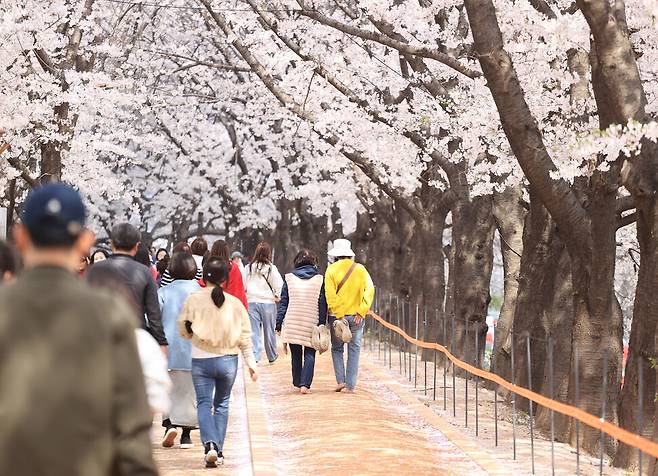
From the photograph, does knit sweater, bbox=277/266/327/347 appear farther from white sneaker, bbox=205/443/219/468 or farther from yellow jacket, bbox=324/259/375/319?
white sneaker, bbox=205/443/219/468

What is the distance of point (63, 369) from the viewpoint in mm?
3992

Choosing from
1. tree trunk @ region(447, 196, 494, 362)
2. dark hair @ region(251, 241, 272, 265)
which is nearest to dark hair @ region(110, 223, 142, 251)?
dark hair @ region(251, 241, 272, 265)

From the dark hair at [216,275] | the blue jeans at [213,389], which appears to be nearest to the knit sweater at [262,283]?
the blue jeans at [213,389]

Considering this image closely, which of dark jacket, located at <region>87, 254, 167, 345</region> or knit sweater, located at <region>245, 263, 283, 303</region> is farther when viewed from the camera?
knit sweater, located at <region>245, 263, 283, 303</region>

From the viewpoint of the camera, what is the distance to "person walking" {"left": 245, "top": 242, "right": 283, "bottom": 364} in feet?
65.2

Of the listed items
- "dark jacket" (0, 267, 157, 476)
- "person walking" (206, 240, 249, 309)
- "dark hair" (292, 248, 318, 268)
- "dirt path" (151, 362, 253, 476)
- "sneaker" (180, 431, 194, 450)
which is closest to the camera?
"dark jacket" (0, 267, 157, 476)

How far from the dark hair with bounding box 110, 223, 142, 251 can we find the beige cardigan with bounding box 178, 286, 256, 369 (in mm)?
1013

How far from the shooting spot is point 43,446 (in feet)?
13.0

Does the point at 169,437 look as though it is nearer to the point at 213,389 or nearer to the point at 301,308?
the point at 213,389

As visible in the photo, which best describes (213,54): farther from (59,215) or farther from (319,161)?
(59,215)

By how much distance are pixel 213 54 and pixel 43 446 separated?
38868 mm

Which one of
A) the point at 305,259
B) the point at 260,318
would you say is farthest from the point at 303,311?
the point at 260,318

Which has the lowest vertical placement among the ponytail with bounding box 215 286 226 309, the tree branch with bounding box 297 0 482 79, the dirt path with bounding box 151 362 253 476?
the dirt path with bounding box 151 362 253 476

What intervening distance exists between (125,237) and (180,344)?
2.28m
